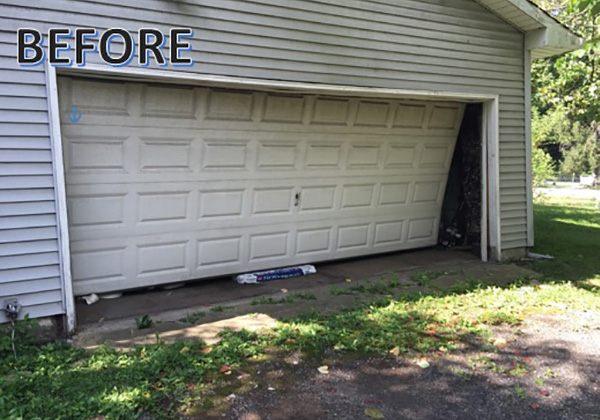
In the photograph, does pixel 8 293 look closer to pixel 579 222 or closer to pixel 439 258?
pixel 439 258

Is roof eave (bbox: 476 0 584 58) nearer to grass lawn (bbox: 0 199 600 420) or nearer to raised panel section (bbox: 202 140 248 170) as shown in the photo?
grass lawn (bbox: 0 199 600 420)

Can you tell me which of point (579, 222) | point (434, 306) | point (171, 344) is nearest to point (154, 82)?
point (171, 344)

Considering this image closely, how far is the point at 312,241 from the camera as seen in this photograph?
7156mm

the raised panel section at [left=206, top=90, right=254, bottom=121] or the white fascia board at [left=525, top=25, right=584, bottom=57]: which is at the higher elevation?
the white fascia board at [left=525, top=25, right=584, bottom=57]

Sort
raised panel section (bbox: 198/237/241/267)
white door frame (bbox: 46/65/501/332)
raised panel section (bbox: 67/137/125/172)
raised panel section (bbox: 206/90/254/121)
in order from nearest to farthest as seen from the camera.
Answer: white door frame (bbox: 46/65/501/332) < raised panel section (bbox: 67/137/125/172) < raised panel section (bbox: 206/90/254/121) < raised panel section (bbox: 198/237/241/267)

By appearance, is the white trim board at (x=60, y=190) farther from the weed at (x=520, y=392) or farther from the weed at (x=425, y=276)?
the weed at (x=425, y=276)

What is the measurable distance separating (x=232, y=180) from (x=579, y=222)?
10269 millimetres

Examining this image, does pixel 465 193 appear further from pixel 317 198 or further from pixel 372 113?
pixel 317 198

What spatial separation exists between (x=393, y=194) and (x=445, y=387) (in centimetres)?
449

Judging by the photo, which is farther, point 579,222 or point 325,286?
point 579,222

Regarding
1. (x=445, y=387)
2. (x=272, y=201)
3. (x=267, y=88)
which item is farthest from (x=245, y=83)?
(x=445, y=387)

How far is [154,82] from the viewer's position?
5363 mm

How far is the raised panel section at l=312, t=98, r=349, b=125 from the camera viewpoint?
677 centimetres

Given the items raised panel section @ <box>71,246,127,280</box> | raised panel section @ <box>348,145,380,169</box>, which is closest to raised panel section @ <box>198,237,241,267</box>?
raised panel section @ <box>71,246,127,280</box>
